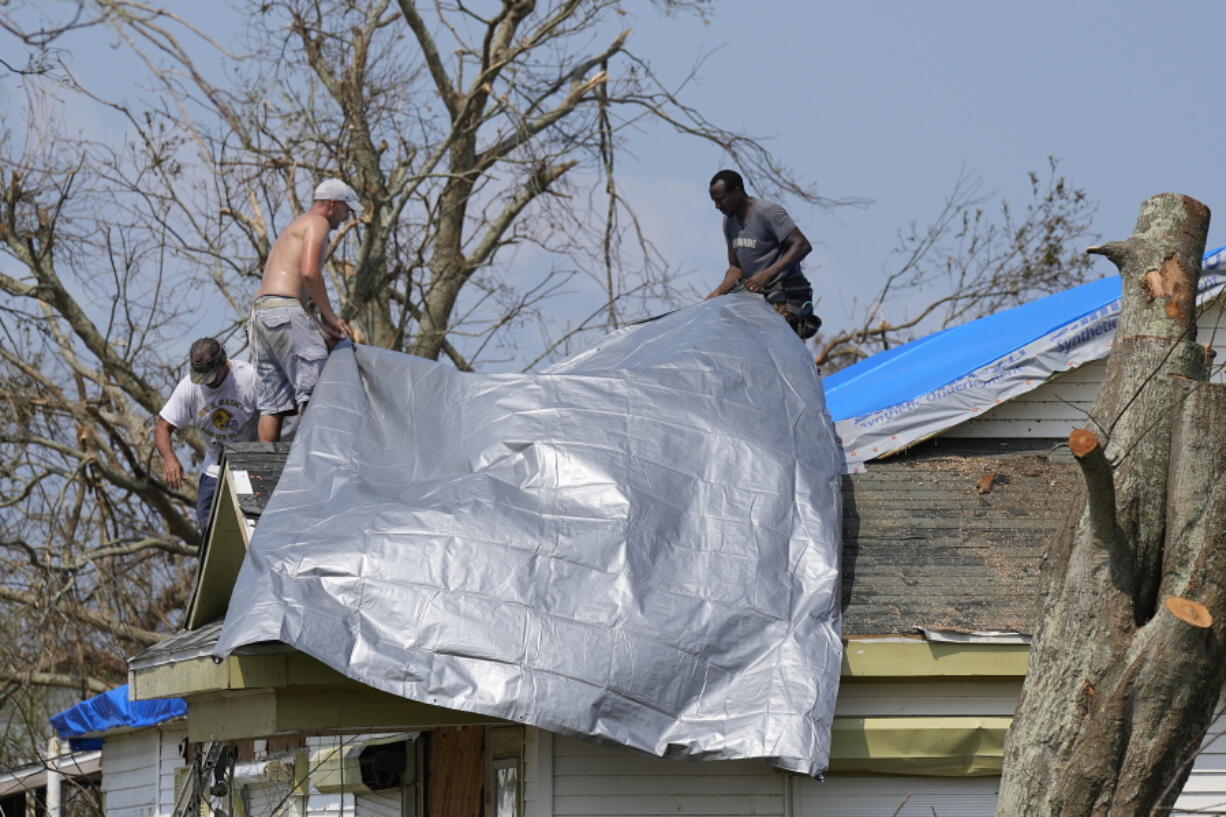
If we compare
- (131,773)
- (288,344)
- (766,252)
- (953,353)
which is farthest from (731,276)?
(131,773)

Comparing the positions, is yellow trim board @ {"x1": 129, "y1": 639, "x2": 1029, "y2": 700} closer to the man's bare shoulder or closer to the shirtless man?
the shirtless man

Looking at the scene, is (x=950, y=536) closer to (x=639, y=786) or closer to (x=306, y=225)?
(x=639, y=786)

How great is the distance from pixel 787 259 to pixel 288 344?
302 cm

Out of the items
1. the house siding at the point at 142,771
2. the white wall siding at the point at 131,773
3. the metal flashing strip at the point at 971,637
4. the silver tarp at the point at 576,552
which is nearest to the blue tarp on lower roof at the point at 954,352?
the silver tarp at the point at 576,552

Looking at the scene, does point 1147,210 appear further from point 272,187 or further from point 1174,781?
point 272,187

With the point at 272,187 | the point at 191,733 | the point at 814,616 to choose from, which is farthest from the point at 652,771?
the point at 272,187

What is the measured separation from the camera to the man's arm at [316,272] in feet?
27.5

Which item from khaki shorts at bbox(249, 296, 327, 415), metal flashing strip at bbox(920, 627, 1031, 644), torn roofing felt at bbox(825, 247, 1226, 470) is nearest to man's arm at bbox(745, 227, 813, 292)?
torn roofing felt at bbox(825, 247, 1226, 470)

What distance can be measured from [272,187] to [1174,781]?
15151mm

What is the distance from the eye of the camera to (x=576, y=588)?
633cm

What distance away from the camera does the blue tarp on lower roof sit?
920cm

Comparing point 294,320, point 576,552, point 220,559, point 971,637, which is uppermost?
point 294,320

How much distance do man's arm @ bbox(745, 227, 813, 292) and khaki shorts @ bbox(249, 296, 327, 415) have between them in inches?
104

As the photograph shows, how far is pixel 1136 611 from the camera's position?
4.89 meters
